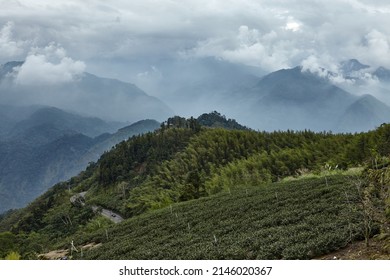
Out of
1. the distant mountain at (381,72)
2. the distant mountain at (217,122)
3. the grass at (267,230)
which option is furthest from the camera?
the distant mountain at (217,122)

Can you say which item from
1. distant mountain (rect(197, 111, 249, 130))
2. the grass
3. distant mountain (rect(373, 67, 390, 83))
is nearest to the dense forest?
the grass

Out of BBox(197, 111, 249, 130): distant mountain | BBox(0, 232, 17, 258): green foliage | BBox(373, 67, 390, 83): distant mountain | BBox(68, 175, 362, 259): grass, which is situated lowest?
BBox(0, 232, 17, 258): green foliage

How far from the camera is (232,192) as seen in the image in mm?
30859

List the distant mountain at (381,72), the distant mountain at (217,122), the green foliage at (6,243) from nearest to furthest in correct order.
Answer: the distant mountain at (381,72) < the green foliage at (6,243) < the distant mountain at (217,122)

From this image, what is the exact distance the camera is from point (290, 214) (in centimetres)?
1489

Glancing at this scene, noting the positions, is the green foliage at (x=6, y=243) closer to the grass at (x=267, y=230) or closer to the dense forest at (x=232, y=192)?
the dense forest at (x=232, y=192)

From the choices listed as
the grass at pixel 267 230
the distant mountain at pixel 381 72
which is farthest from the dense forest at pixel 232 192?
the distant mountain at pixel 381 72

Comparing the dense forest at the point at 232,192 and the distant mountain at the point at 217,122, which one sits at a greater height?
the distant mountain at the point at 217,122

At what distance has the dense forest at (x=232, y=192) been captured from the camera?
36.2 ft

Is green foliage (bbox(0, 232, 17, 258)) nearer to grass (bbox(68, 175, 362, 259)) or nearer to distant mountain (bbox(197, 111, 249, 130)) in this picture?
grass (bbox(68, 175, 362, 259))

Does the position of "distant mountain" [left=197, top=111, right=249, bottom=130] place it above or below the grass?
above

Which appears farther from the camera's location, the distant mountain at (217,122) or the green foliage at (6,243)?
the distant mountain at (217,122)

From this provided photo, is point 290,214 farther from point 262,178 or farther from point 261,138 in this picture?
point 261,138

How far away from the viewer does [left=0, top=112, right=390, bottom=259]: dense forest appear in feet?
36.2
